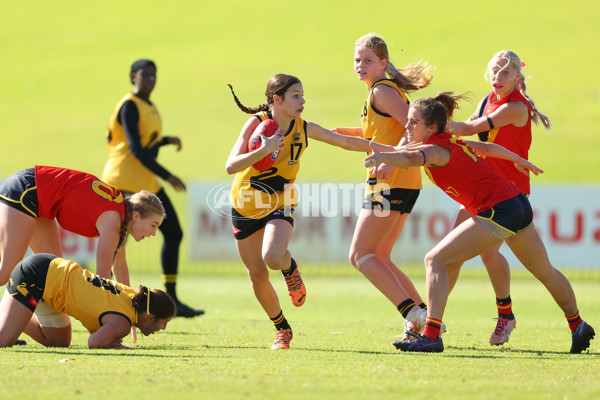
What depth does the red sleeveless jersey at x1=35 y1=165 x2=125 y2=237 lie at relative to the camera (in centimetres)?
699

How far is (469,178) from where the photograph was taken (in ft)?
21.6

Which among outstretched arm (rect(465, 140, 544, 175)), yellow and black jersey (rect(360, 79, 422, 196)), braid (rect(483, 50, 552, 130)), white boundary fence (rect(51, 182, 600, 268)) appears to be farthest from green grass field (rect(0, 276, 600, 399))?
white boundary fence (rect(51, 182, 600, 268))

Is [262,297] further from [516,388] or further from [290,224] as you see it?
[516,388]

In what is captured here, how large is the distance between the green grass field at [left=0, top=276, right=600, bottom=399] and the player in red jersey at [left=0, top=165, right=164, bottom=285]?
860mm

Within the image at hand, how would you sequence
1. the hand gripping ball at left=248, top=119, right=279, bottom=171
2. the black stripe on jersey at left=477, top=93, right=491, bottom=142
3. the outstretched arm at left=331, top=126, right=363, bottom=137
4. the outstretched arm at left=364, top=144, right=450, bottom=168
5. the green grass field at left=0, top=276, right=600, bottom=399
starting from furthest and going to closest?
1. the outstretched arm at left=331, top=126, right=363, bottom=137
2. the black stripe on jersey at left=477, top=93, right=491, bottom=142
3. the hand gripping ball at left=248, top=119, right=279, bottom=171
4. the outstretched arm at left=364, top=144, right=450, bottom=168
5. the green grass field at left=0, top=276, right=600, bottom=399

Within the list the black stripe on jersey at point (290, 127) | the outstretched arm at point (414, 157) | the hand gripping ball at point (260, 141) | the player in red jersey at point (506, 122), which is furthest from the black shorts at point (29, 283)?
the player in red jersey at point (506, 122)

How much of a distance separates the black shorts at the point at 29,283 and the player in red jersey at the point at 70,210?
42 cm

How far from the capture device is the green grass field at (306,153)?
5.32m

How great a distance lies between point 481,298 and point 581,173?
704 inches

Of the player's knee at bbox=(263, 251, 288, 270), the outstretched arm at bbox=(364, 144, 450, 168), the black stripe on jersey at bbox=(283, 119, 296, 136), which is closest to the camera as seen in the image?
the outstretched arm at bbox=(364, 144, 450, 168)

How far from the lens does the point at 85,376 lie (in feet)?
17.2

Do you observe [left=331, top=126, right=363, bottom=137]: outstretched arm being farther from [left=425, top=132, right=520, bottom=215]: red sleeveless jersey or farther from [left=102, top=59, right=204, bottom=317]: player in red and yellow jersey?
[left=102, top=59, right=204, bottom=317]: player in red and yellow jersey

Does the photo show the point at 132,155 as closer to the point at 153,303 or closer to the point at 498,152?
the point at 153,303

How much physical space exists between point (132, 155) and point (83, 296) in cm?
375
